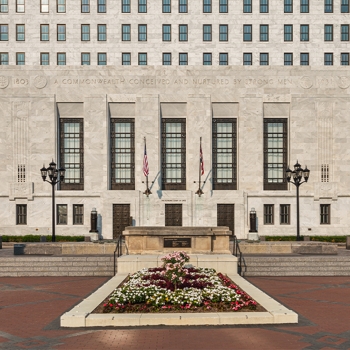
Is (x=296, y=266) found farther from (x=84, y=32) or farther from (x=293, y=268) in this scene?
(x=84, y=32)

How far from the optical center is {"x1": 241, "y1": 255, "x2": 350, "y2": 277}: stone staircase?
931 inches

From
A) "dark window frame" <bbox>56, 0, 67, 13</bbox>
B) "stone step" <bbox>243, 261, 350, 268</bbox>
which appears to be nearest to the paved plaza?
"stone step" <bbox>243, 261, 350, 268</bbox>

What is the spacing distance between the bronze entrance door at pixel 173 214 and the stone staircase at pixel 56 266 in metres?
21.8

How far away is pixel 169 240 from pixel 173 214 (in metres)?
22.2

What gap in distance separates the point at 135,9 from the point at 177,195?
29.2 meters

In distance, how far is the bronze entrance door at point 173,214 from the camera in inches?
1811

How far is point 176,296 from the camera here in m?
14.9

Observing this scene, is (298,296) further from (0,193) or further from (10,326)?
(0,193)

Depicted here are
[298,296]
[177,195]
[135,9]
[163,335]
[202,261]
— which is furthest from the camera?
[135,9]

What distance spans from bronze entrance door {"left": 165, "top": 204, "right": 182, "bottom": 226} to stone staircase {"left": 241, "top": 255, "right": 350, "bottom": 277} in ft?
71.6

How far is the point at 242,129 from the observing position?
4659 centimetres

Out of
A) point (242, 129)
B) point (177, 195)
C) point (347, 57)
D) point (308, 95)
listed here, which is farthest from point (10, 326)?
point (347, 57)

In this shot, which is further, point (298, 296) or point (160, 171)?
point (160, 171)

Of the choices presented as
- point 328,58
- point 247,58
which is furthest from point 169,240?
Result: point 328,58
